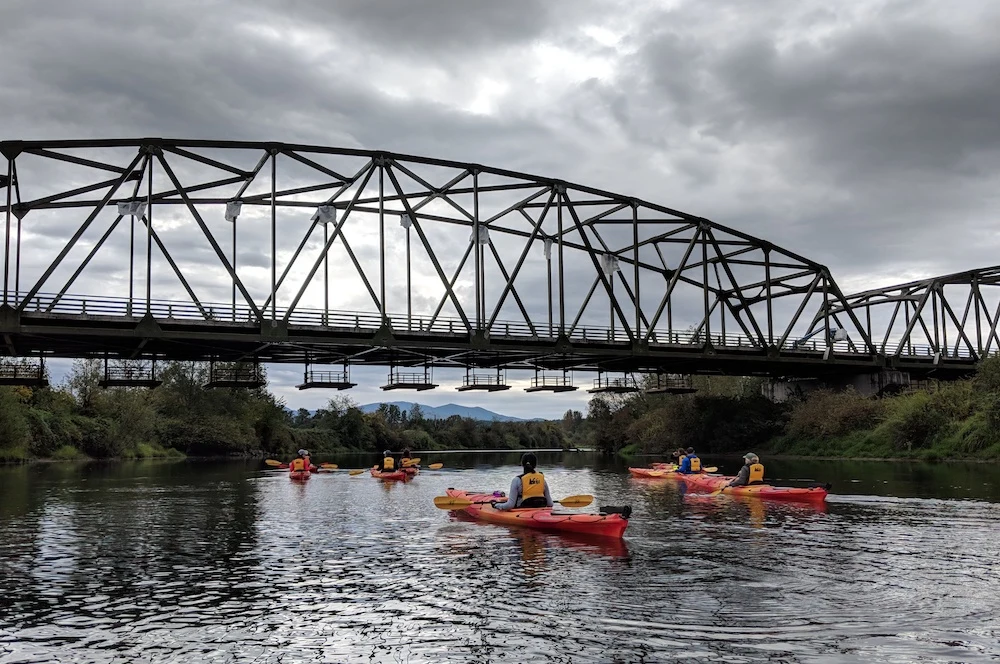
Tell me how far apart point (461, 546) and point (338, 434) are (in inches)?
4324

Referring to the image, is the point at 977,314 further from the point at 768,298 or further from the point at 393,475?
the point at 393,475

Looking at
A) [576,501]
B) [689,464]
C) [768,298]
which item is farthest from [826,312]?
[576,501]

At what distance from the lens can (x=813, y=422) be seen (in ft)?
263

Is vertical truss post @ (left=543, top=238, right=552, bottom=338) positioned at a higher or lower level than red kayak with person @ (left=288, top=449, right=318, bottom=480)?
higher

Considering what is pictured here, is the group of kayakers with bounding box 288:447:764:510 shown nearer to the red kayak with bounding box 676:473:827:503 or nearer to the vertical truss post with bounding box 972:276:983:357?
the red kayak with bounding box 676:473:827:503

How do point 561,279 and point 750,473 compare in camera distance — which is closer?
point 750,473

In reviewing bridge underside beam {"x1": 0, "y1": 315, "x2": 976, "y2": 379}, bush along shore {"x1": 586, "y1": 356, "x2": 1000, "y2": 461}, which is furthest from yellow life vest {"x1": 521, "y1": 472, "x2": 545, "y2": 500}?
bush along shore {"x1": 586, "y1": 356, "x2": 1000, "y2": 461}

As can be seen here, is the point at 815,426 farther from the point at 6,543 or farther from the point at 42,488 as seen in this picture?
the point at 6,543

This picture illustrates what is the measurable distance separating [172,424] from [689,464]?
2873 inches

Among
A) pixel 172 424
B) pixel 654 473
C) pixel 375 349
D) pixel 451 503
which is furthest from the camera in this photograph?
pixel 172 424

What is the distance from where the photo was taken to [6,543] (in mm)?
22922

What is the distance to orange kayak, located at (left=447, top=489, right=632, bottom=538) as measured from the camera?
75.4 ft

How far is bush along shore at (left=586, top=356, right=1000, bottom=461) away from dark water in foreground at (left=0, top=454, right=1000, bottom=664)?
3334 cm

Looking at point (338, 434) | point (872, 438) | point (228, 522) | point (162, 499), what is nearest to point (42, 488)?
point (162, 499)
